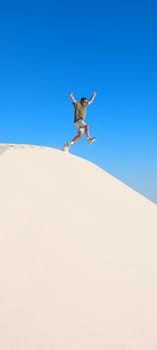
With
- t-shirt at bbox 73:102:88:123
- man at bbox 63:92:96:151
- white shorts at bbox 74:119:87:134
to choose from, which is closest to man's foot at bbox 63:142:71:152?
man at bbox 63:92:96:151

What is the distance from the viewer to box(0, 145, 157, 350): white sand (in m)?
3.96

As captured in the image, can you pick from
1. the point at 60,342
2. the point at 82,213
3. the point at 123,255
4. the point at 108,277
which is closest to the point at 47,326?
the point at 60,342

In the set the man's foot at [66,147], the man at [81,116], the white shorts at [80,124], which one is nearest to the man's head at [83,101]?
the man at [81,116]

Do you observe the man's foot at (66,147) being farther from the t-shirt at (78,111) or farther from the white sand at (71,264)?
the white sand at (71,264)

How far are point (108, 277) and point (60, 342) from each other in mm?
1390

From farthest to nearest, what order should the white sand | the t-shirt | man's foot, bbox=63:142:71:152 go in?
man's foot, bbox=63:142:71:152
the t-shirt
the white sand

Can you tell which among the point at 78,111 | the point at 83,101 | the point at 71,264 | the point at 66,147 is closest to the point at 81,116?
the point at 78,111

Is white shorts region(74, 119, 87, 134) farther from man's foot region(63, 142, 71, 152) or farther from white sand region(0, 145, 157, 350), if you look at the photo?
white sand region(0, 145, 157, 350)

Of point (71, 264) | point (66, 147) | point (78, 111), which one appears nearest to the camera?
point (71, 264)

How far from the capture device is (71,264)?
5082 millimetres

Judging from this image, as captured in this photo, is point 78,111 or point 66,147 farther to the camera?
point 66,147

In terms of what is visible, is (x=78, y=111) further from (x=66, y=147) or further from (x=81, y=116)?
(x=66, y=147)

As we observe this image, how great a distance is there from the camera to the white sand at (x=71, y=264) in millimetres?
3955

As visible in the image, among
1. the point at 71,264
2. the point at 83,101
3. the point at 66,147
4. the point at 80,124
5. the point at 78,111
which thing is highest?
the point at 83,101
